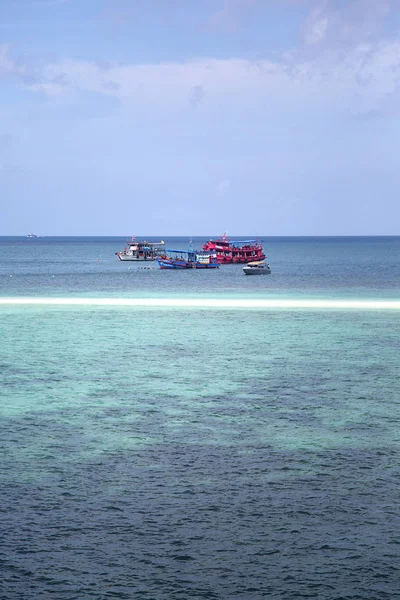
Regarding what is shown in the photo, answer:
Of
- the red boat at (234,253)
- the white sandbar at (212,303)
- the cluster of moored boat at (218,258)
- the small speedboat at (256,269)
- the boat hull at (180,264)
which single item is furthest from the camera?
the red boat at (234,253)

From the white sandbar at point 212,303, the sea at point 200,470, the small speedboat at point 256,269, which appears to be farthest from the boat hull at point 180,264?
the sea at point 200,470

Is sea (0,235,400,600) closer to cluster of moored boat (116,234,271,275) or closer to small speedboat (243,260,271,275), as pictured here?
small speedboat (243,260,271,275)

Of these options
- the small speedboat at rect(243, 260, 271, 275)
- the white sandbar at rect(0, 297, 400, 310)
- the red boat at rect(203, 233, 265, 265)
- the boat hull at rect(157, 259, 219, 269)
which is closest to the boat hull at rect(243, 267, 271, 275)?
the small speedboat at rect(243, 260, 271, 275)

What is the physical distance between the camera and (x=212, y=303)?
75312 millimetres

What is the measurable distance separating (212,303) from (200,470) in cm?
5679

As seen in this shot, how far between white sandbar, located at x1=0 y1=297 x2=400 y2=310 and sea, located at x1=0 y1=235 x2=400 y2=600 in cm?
2661

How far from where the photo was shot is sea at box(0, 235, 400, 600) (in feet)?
43.5

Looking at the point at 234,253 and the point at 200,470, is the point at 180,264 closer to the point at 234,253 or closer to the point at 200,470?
the point at 234,253

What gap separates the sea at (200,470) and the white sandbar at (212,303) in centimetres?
2661

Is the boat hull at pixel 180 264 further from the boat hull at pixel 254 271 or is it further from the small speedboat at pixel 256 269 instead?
the boat hull at pixel 254 271

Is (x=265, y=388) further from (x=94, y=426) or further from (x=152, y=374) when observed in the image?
(x=94, y=426)

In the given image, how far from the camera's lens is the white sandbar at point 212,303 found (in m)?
70.2

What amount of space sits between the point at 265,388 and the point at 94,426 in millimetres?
8233

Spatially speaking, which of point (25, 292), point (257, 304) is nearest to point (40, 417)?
point (257, 304)
